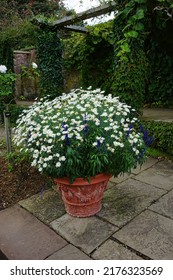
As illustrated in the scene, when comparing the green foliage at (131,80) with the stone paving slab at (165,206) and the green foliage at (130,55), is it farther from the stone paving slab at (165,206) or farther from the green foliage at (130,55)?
the stone paving slab at (165,206)

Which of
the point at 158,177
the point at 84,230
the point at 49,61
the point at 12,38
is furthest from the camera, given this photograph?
the point at 12,38

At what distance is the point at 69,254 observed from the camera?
1692 millimetres

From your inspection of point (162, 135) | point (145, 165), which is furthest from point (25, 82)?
point (145, 165)

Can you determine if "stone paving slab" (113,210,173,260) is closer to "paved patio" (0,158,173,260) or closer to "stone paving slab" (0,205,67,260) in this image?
"paved patio" (0,158,173,260)

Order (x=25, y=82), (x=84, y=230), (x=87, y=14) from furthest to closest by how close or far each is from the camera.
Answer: (x=25, y=82)
(x=87, y=14)
(x=84, y=230)

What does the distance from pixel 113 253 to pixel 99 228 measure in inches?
11.5

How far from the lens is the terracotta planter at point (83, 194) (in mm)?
1895

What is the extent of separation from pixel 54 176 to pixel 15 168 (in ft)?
4.50

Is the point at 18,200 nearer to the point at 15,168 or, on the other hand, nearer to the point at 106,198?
the point at 15,168

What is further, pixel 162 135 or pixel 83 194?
pixel 162 135

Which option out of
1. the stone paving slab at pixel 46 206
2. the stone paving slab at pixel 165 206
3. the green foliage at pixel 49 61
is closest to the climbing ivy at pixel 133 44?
the stone paving slab at pixel 165 206

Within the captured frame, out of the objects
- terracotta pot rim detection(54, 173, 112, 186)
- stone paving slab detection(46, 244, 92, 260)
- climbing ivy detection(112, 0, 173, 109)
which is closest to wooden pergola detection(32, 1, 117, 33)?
climbing ivy detection(112, 0, 173, 109)

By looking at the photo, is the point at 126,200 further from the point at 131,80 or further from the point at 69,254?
the point at 131,80
